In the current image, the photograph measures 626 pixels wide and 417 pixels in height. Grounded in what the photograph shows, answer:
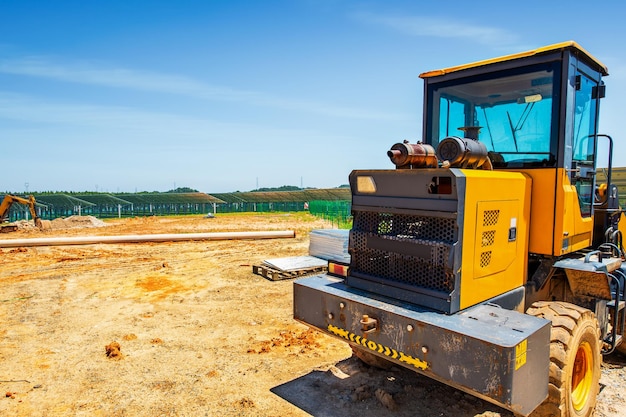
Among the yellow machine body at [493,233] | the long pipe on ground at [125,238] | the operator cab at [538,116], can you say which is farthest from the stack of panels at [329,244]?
the long pipe on ground at [125,238]

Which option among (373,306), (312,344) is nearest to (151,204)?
(312,344)

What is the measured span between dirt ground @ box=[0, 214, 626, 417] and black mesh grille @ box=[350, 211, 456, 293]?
1.38 m

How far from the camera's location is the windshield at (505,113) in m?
4.19

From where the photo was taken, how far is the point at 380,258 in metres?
4.02

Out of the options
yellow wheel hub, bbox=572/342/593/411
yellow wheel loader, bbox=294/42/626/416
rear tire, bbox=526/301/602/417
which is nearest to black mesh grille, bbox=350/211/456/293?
yellow wheel loader, bbox=294/42/626/416

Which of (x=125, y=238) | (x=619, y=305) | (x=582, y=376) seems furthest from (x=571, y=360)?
(x=125, y=238)

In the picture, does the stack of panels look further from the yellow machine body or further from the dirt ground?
the yellow machine body

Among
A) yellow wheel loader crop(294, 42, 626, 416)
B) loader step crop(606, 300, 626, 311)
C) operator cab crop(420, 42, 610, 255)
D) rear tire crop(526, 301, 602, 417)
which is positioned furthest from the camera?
loader step crop(606, 300, 626, 311)

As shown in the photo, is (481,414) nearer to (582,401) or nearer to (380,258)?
(582,401)

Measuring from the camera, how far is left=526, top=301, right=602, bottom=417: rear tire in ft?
11.3

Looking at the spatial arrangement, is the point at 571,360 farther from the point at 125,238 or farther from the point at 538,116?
the point at 125,238

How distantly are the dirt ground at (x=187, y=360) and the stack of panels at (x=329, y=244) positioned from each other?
1.52 m

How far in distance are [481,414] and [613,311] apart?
6.57ft

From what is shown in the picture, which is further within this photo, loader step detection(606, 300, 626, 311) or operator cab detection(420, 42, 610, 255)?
loader step detection(606, 300, 626, 311)
